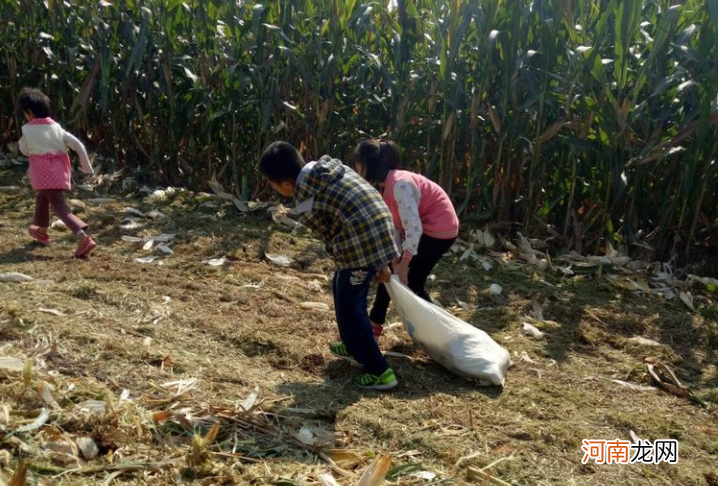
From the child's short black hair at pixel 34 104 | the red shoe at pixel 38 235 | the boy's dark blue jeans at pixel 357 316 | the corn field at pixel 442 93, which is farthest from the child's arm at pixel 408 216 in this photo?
the red shoe at pixel 38 235

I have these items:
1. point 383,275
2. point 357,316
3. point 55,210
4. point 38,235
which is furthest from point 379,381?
point 38,235

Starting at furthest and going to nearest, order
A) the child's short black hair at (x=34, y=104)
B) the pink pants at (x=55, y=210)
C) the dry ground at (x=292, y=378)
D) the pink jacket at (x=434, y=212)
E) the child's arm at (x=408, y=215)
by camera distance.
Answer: the pink pants at (x=55, y=210)
the child's short black hair at (x=34, y=104)
the pink jacket at (x=434, y=212)
the child's arm at (x=408, y=215)
the dry ground at (x=292, y=378)

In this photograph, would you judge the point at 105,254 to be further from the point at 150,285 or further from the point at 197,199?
the point at 197,199

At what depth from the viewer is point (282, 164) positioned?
3092mm

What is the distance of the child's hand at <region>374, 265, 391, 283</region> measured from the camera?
336cm

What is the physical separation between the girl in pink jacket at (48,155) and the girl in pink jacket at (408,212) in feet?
7.09

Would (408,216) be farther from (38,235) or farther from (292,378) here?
(38,235)

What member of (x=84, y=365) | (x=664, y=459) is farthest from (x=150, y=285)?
(x=664, y=459)

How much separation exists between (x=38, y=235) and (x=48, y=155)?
56cm

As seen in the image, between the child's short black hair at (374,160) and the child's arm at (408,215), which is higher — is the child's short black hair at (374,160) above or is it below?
above

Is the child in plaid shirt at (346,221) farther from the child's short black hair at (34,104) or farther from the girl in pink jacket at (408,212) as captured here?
the child's short black hair at (34,104)

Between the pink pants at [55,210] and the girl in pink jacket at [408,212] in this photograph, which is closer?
the girl in pink jacket at [408,212]

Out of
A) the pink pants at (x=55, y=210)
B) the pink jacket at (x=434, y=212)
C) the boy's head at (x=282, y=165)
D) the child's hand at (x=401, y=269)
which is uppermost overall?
the boy's head at (x=282, y=165)

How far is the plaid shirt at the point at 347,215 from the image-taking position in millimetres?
3109
